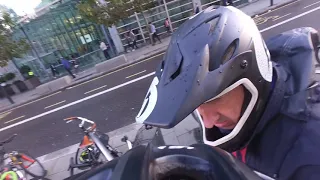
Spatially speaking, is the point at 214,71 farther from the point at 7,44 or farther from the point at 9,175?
the point at 7,44

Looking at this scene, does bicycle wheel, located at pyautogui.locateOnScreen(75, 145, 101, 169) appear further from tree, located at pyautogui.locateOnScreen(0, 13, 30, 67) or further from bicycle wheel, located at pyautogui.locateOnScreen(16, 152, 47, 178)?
tree, located at pyautogui.locateOnScreen(0, 13, 30, 67)

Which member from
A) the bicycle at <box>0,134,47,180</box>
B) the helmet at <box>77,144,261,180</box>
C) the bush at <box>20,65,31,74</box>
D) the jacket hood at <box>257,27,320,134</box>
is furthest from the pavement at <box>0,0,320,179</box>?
the helmet at <box>77,144,261,180</box>

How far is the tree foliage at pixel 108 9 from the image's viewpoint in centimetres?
1327

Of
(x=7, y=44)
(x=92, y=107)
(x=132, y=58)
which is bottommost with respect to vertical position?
(x=92, y=107)

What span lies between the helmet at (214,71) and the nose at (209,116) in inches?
1.8

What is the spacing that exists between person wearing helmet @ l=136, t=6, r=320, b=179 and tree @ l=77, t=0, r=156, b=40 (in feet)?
42.9

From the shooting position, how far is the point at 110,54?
17.0 m

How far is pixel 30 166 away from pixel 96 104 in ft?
13.9

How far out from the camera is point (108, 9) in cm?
1352

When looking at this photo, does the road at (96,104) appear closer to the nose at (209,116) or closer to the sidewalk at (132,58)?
the sidewalk at (132,58)

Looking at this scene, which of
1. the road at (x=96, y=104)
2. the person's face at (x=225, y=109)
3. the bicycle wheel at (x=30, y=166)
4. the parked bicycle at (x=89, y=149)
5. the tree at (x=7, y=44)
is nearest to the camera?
the person's face at (x=225, y=109)

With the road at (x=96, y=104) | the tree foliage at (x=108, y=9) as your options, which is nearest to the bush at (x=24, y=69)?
the road at (x=96, y=104)

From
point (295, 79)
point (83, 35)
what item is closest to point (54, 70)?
point (83, 35)

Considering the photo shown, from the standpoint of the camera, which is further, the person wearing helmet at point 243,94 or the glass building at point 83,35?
the glass building at point 83,35
